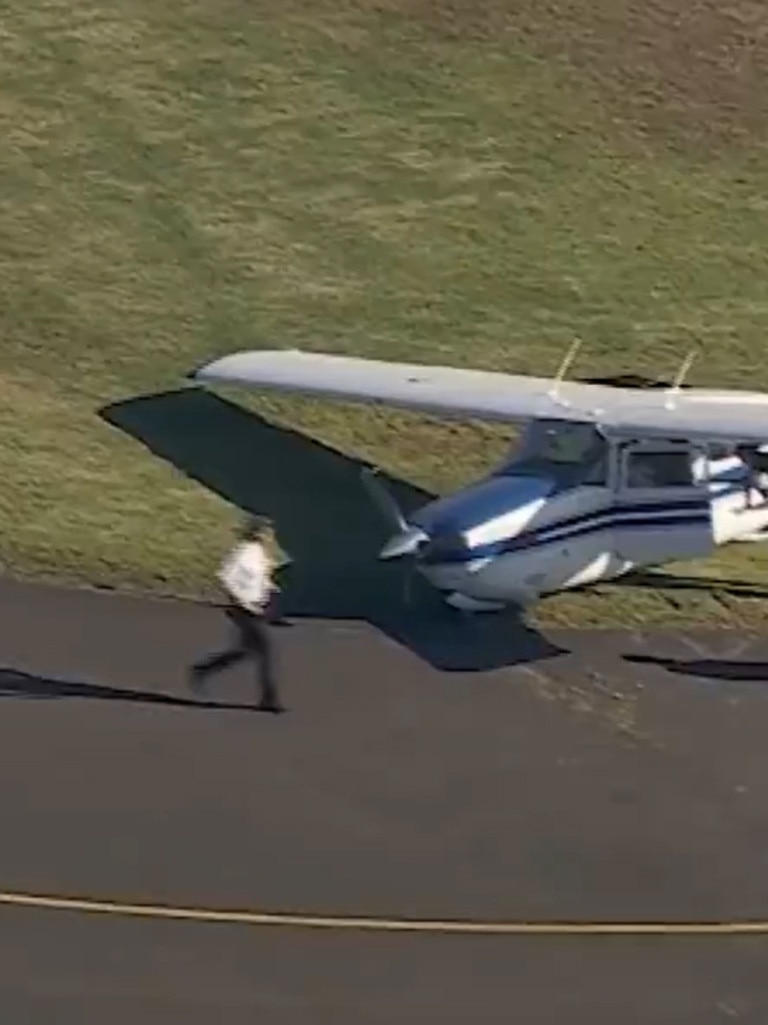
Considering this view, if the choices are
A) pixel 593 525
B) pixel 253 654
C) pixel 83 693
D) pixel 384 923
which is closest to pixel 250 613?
pixel 253 654

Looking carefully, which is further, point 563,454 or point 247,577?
point 563,454

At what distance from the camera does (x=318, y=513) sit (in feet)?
88.8

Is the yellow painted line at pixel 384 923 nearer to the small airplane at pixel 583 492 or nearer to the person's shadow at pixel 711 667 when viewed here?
the person's shadow at pixel 711 667

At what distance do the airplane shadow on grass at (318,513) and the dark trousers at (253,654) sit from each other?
3.79ft

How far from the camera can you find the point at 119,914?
19.1 metres

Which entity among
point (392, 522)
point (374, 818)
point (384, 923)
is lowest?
point (384, 923)

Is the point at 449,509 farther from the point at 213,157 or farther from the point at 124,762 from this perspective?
the point at 213,157

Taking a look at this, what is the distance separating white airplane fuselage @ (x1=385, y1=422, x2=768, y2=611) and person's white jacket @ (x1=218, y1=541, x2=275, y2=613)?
2.05m

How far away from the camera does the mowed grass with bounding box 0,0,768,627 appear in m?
27.4

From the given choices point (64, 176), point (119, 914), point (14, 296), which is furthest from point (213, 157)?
point (119, 914)

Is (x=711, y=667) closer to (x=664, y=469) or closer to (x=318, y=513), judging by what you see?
(x=664, y=469)

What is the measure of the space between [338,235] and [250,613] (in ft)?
46.7

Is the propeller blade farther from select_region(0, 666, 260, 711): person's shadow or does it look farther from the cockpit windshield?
select_region(0, 666, 260, 711): person's shadow

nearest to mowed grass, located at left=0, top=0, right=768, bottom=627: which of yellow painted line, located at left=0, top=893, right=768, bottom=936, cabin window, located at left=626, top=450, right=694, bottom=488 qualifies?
cabin window, located at left=626, top=450, right=694, bottom=488
